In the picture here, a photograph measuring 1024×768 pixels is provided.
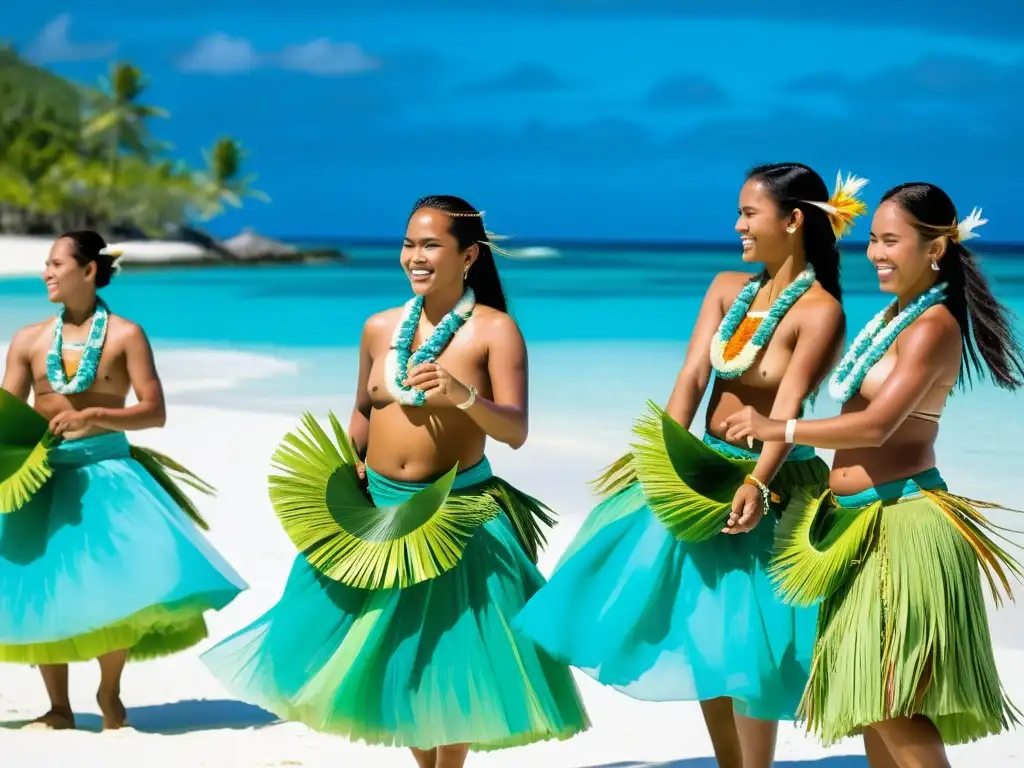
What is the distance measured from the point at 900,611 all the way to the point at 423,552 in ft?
3.61

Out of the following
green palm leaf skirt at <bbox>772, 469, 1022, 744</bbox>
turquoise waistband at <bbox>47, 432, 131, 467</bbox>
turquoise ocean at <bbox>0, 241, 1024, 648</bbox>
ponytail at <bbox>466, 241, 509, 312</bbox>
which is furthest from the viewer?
turquoise ocean at <bbox>0, 241, 1024, 648</bbox>

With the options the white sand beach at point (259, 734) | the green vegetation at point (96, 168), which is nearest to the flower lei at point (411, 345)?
the white sand beach at point (259, 734)

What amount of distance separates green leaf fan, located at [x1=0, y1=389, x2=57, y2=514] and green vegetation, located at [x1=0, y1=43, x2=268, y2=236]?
45.2m

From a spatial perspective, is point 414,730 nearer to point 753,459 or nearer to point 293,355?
point 753,459

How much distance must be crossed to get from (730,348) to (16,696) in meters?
2.81

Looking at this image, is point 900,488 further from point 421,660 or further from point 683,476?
point 421,660

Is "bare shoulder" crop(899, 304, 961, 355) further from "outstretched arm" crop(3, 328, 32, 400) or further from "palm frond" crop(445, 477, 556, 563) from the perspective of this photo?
"outstretched arm" crop(3, 328, 32, 400)

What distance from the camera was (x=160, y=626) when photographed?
16.3 feet

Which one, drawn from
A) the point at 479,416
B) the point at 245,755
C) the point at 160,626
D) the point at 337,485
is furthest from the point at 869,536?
the point at 160,626

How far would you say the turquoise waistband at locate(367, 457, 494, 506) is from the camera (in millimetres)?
4000

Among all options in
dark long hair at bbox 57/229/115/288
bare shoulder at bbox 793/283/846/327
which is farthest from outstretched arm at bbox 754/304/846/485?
dark long hair at bbox 57/229/115/288

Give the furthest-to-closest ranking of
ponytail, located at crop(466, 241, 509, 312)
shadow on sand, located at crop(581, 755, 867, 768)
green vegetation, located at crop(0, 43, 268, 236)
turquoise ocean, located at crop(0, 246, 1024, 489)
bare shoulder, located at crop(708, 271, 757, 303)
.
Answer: green vegetation, located at crop(0, 43, 268, 236) < turquoise ocean, located at crop(0, 246, 1024, 489) < shadow on sand, located at crop(581, 755, 867, 768) < ponytail, located at crop(466, 241, 509, 312) < bare shoulder, located at crop(708, 271, 757, 303)

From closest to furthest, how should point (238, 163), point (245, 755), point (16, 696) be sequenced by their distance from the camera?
point (245, 755) → point (16, 696) → point (238, 163)

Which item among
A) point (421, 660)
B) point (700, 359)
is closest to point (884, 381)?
point (700, 359)
